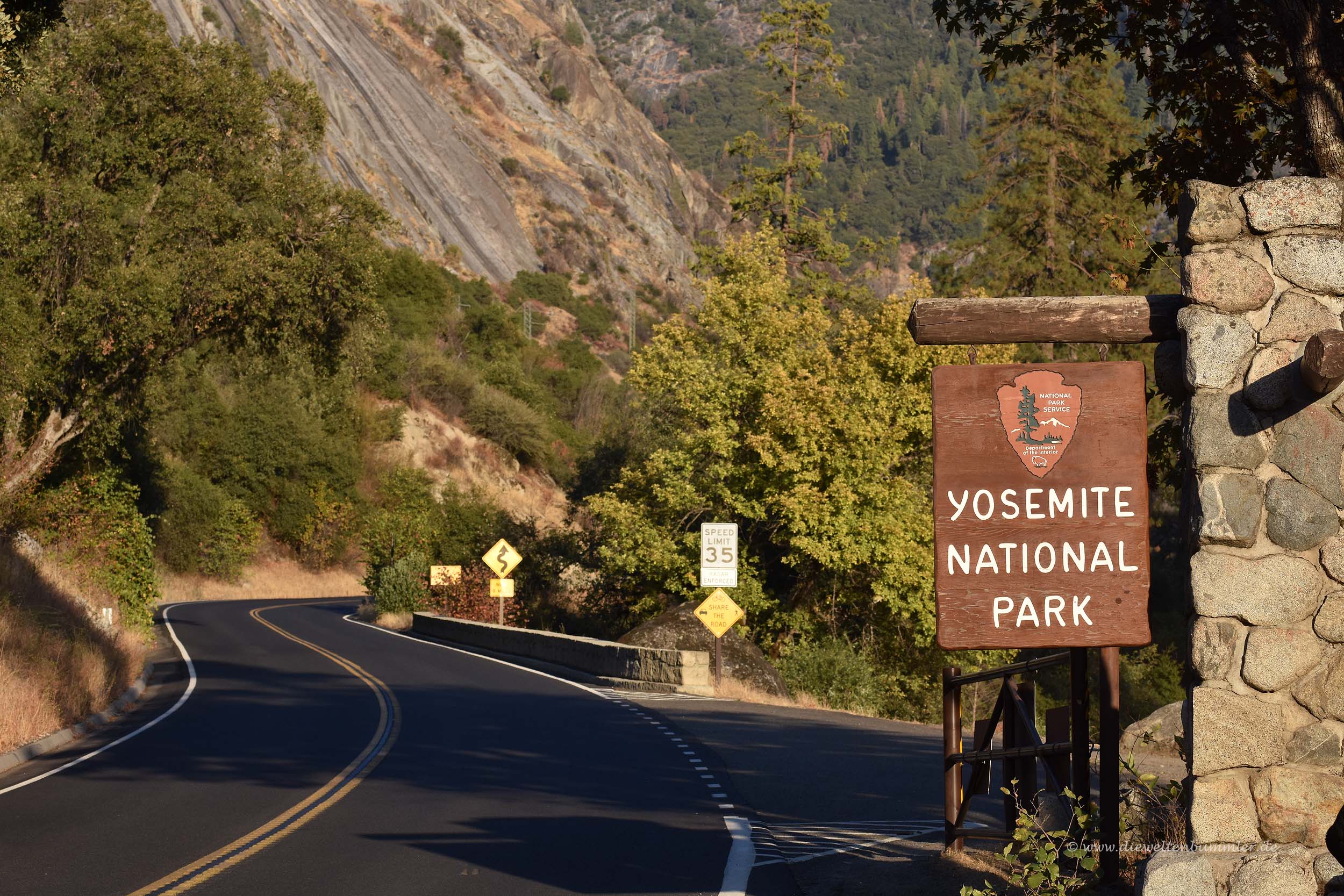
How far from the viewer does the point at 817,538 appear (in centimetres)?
3347

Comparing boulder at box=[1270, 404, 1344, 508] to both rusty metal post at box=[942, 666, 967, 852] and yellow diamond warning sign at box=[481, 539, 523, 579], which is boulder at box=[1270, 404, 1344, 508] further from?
yellow diamond warning sign at box=[481, 539, 523, 579]

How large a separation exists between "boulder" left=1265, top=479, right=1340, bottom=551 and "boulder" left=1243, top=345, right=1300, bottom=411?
0.38m

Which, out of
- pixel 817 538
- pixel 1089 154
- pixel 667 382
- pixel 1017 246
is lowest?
pixel 817 538

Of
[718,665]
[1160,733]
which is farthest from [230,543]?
Answer: [1160,733]

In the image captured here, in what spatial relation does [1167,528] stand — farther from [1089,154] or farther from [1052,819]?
[1052,819]

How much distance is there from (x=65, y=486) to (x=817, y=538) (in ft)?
61.0

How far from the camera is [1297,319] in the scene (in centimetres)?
648

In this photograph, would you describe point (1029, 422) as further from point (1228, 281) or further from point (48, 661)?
point (48, 661)

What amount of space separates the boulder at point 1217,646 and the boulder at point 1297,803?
19.3 inches

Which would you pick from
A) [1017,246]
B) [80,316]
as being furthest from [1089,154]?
[80,316]

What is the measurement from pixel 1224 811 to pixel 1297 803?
32 cm

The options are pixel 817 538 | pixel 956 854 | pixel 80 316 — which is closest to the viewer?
pixel 956 854

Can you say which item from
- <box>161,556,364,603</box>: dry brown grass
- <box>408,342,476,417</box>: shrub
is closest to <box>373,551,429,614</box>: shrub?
<box>161,556,364,603</box>: dry brown grass

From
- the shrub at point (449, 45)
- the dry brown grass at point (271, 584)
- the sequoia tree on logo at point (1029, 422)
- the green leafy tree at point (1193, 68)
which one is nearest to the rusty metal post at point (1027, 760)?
the sequoia tree on logo at point (1029, 422)
